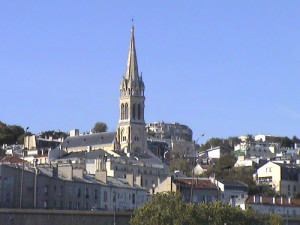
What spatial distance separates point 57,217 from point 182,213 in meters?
14.0

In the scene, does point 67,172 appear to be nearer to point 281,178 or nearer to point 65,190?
point 65,190

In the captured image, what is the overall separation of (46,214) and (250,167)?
113297mm

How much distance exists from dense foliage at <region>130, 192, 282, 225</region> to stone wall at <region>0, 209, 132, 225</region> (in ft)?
8.37

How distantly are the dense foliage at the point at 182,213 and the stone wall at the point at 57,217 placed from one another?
2.55 m

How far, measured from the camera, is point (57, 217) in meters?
89.9

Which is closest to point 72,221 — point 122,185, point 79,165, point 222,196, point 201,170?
point 122,185

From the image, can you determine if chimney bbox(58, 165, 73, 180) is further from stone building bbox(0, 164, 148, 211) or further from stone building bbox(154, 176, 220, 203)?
stone building bbox(154, 176, 220, 203)

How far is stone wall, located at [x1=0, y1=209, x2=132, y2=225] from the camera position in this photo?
279ft

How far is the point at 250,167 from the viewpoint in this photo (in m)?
198

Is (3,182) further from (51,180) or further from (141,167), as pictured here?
(141,167)

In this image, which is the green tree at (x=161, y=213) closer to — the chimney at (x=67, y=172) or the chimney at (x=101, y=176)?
the chimney at (x=67, y=172)

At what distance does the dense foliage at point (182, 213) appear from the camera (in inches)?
3841

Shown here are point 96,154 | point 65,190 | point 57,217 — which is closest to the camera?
point 57,217

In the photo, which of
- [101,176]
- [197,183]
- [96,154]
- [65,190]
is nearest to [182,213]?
[65,190]
